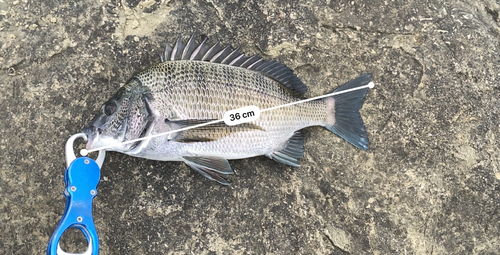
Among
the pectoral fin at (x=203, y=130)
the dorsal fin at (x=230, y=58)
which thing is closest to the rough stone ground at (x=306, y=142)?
the dorsal fin at (x=230, y=58)

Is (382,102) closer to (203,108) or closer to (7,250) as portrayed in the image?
(203,108)

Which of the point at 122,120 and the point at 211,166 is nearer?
the point at 122,120

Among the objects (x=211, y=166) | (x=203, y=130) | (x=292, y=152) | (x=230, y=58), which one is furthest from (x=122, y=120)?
(x=292, y=152)

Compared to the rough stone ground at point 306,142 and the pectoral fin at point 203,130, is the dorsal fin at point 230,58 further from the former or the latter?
the pectoral fin at point 203,130

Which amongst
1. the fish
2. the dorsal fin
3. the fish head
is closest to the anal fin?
the fish

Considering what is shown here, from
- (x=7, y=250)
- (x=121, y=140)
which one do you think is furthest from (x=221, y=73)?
(x=7, y=250)

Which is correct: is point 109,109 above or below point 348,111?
above

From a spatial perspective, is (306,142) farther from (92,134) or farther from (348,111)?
(92,134)
